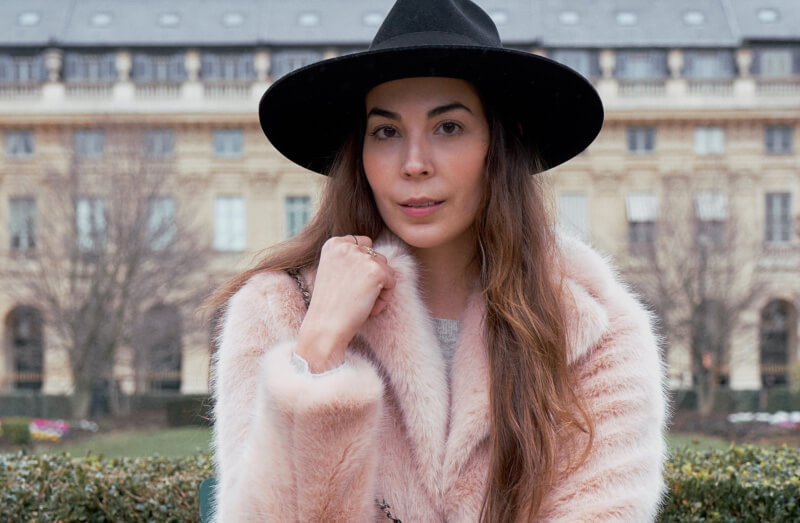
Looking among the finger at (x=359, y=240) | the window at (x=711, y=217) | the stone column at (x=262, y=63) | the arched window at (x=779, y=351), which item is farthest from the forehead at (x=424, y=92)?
the stone column at (x=262, y=63)

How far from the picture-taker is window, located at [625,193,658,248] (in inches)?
842

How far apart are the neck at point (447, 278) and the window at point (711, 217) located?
1819 centimetres

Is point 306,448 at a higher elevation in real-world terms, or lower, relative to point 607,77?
lower

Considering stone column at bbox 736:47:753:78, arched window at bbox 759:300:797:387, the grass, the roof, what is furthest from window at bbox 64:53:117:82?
Answer: the grass

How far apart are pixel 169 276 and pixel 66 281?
2243mm

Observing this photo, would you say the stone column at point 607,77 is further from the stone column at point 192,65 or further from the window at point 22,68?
the window at point 22,68

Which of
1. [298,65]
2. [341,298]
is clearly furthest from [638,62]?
[341,298]

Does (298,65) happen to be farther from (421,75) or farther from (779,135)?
(421,75)

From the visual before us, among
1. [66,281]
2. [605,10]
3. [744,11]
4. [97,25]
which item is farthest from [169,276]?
[744,11]

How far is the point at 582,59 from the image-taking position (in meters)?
31.7

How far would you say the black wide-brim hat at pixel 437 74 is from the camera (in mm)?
1962

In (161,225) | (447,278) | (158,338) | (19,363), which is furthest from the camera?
(19,363)

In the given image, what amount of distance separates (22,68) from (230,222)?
33.3ft

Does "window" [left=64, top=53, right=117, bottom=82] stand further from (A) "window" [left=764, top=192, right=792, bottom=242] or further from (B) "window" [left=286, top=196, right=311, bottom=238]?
(A) "window" [left=764, top=192, right=792, bottom=242]
